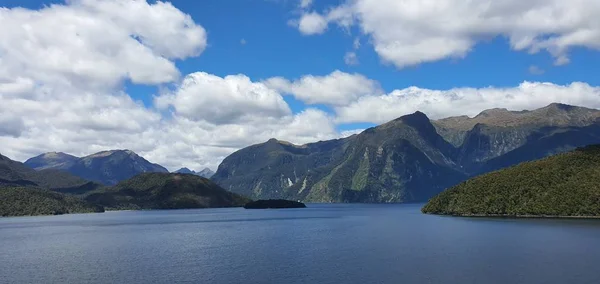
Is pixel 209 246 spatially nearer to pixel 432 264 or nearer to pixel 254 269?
pixel 254 269

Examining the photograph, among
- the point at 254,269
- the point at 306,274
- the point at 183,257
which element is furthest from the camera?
the point at 183,257

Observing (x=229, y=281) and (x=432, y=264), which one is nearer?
(x=229, y=281)

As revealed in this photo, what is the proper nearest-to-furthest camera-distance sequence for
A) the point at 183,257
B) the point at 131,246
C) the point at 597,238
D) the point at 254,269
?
the point at 254,269 < the point at 183,257 < the point at 597,238 < the point at 131,246

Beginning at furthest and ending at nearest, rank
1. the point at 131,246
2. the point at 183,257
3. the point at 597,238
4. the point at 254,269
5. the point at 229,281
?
the point at 131,246 → the point at 597,238 → the point at 183,257 → the point at 254,269 → the point at 229,281

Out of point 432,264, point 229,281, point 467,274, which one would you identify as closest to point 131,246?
point 229,281

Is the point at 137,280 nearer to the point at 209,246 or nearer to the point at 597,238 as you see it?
the point at 209,246

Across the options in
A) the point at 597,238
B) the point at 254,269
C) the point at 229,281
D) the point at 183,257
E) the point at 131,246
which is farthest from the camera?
the point at 131,246

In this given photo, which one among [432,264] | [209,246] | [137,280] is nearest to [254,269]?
[137,280]

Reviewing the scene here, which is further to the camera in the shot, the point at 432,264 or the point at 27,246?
the point at 27,246
